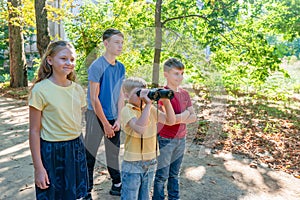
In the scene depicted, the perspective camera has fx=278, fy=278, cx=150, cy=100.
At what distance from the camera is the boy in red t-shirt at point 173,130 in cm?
208

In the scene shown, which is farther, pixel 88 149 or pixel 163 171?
pixel 88 149

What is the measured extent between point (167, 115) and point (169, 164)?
43cm

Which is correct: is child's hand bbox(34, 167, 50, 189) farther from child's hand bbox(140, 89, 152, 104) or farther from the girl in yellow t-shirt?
child's hand bbox(140, 89, 152, 104)

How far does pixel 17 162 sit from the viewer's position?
3.29 meters

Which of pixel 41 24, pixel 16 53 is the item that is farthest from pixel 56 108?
pixel 16 53

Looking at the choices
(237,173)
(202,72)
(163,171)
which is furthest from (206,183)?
(202,72)

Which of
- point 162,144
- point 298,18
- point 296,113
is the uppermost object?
point 298,18

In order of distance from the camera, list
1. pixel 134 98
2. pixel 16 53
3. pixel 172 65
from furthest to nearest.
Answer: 1. pixel 16 53
2. pixel 172 65
3. pixel 134 98

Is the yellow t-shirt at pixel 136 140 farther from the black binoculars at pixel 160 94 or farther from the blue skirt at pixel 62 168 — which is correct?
the blue skirt at pixel 62 168

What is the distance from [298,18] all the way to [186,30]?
260 cm

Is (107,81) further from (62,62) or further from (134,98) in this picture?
(62,62)

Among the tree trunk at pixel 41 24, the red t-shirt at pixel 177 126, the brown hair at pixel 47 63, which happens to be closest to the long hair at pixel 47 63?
the brown hair at pixel 47 63

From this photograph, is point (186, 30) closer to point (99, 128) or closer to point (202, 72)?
point (202, 72)

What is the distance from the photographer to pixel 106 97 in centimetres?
223
